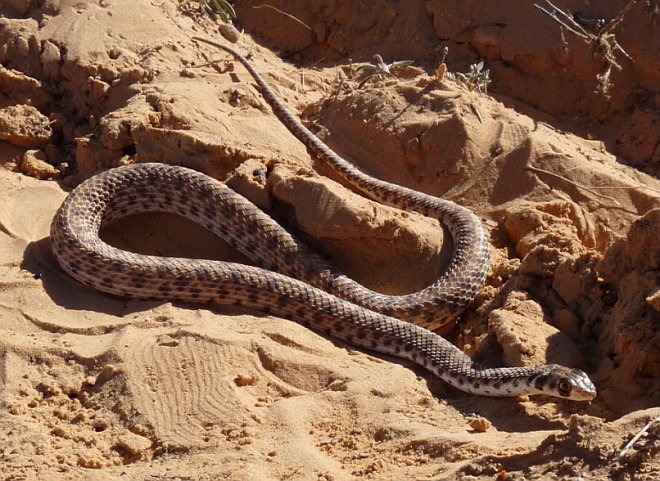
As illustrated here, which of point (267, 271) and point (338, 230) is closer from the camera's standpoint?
point (267, 271)

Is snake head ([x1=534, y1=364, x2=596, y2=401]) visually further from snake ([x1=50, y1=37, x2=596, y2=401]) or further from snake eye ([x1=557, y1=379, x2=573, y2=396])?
snake ([x1=50, y1=37, x2=596, y2=401])

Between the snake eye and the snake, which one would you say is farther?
the snake

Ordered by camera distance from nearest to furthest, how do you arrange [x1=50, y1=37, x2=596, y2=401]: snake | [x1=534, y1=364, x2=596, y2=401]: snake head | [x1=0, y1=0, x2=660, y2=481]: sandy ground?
[x1=0, y1=0, x2=660, y2=481]: sandy ground, [x1=534, y1=364, x2=596, y2=401]: snake head, [x1=50, y1=37, x2=596, y2=401]: snake

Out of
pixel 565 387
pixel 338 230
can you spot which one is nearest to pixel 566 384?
pixel 565 387

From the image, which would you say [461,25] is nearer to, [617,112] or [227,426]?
[617,112]

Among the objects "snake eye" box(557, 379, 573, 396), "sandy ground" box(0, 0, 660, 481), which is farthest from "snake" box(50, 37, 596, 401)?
"snake eye" box(557, 379, 573, 396)

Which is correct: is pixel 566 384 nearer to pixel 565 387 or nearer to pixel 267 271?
pixel 565 387
